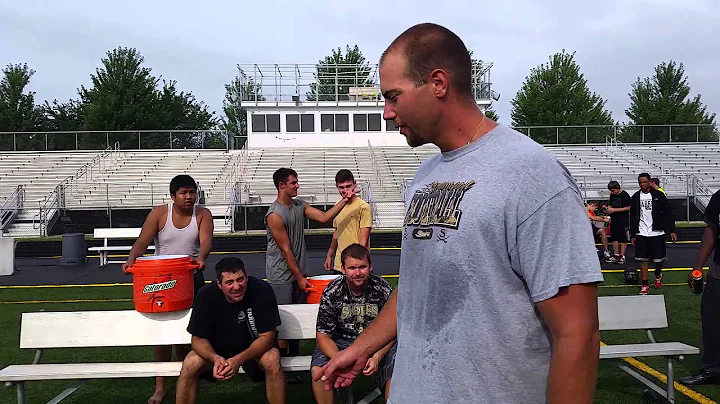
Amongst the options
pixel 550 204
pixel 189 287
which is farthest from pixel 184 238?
pixel 550 204

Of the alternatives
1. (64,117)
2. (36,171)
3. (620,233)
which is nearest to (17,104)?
(64,117)

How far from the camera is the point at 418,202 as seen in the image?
1.93 m

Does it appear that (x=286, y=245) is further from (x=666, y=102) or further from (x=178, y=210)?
(x=666, y=102)

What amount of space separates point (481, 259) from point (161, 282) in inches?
170

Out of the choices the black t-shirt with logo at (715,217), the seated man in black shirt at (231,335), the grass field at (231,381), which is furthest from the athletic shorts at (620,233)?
the seated man in black shirt at (231,335)

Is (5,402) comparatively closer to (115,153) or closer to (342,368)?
(342,368)

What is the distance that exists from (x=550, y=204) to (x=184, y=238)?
4.98 m

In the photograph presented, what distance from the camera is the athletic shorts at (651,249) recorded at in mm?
10312

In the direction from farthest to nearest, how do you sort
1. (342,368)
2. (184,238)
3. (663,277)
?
(663,277) < (184,238) < (342,368)

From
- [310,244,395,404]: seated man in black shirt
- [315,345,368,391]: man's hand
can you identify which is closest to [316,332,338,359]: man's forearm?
[310,244,395,404]: seated man in black shirt

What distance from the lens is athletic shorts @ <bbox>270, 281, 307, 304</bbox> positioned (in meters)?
6.72

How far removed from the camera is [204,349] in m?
4.99

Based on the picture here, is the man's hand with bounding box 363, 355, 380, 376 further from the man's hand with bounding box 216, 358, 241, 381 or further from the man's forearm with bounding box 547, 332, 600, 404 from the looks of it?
the man's forearm with bounding box 547, 332, 600, 404

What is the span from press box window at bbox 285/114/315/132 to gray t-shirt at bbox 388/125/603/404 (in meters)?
34.5
